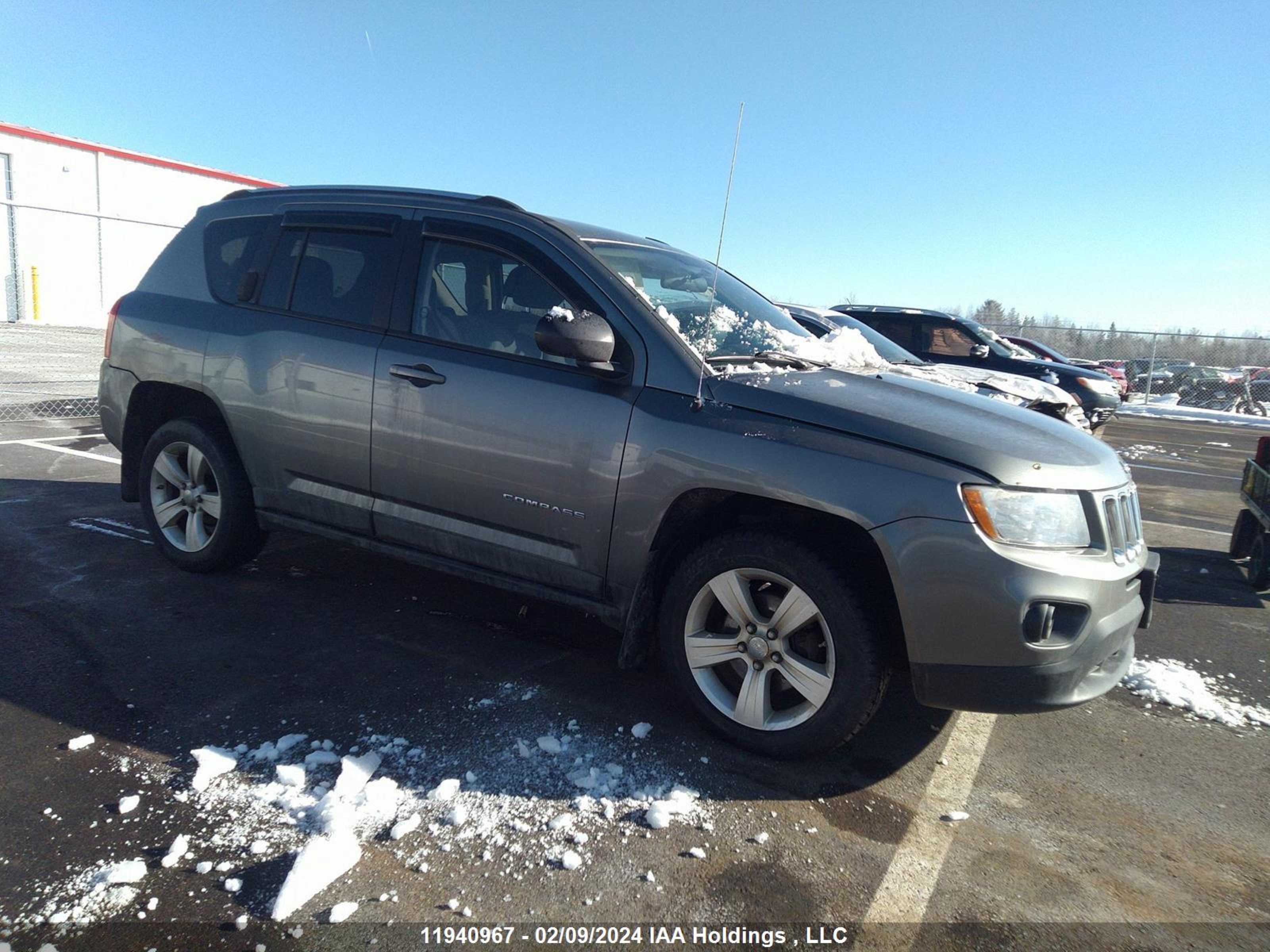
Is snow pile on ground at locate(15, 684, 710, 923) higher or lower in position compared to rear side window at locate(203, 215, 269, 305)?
lower

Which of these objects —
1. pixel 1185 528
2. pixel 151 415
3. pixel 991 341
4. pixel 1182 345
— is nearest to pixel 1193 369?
pixel 1182 345

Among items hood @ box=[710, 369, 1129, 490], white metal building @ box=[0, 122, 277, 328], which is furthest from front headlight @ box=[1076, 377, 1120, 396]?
white metal building @ box=[0, 122, 277, 328]

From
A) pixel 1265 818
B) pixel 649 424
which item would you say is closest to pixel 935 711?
pixel 1265 818

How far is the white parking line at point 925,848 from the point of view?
2.29 m

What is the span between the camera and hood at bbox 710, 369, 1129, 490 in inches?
109

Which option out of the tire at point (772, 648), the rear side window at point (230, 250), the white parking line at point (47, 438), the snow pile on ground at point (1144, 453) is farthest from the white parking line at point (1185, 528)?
the white parking line at point (47, 438)

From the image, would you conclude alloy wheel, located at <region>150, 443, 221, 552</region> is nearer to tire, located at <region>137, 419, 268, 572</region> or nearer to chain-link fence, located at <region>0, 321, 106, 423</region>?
tire, located at <region>137, 419, 268, 572</region>

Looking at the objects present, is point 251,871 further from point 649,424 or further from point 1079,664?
point 1079,664

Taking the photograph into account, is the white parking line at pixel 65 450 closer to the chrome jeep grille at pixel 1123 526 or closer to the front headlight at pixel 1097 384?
the chrome jeep grille at pixel 1123 526

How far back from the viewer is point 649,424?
10.4ft

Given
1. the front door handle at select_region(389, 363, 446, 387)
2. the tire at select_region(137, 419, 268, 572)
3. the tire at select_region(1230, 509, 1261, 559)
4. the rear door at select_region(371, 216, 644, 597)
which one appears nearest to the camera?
the rear door at select_region(371, 216, 644, 597)

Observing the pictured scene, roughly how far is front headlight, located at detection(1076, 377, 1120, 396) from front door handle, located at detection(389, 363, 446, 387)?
13238 mm

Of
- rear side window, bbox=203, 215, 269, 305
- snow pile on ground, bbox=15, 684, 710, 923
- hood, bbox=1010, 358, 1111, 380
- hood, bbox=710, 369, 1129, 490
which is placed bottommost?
snow pile on ground, bbox=15, 684, 710, 923

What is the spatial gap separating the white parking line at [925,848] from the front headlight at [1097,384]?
12.3 m
